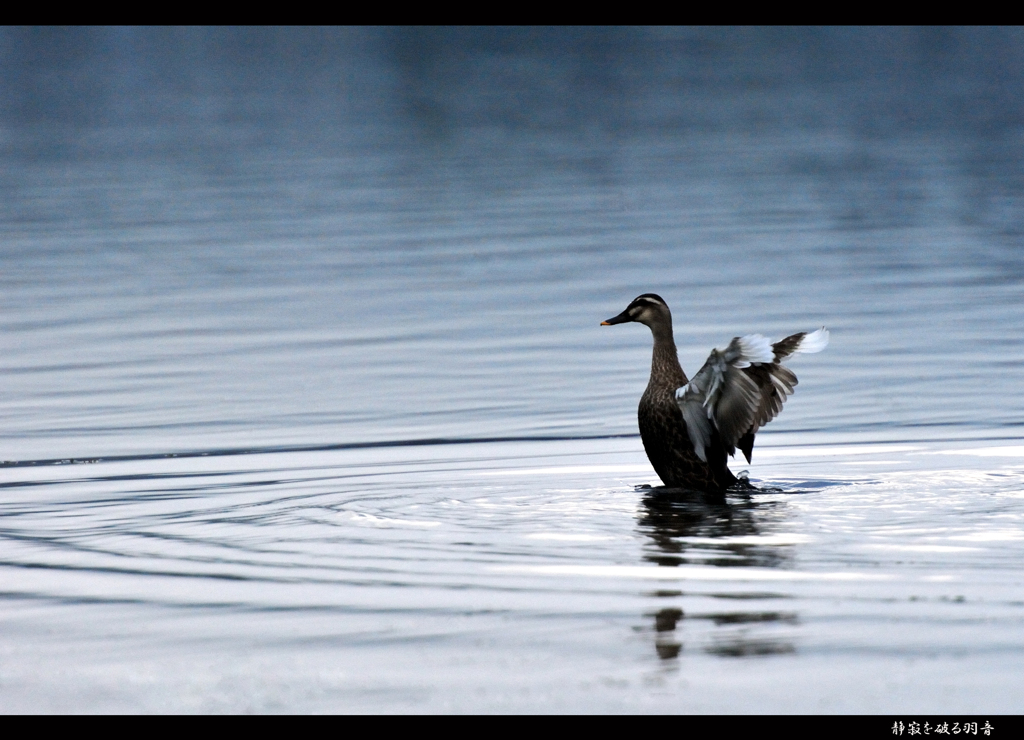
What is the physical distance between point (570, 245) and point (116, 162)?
15.8 metres

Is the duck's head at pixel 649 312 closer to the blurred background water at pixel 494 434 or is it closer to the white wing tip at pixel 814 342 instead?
the blurred background water at pixel 494 434

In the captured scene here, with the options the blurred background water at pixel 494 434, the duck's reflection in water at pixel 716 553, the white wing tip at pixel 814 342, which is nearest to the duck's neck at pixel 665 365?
the blurred background water at pixel 494 434

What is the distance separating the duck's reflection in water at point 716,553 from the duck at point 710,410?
0.23 m

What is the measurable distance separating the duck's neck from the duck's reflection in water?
0.73 metres

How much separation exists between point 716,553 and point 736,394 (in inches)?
81.6

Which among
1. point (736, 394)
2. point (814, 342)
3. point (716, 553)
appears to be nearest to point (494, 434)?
point (736, 394)

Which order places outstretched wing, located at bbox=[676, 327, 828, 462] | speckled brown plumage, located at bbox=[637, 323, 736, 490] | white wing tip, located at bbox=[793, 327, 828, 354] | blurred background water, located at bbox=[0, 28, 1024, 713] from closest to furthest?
blurred background water, located at bbox=[0, 28, 1024, 713]
white wing tip, located at bbox=[793, 327, 828, 354]
outstretched wing, located at bbox=[676, 327, 828, 462]
speckled brown plumage, located at bbox=[637, 323, 736, 490]

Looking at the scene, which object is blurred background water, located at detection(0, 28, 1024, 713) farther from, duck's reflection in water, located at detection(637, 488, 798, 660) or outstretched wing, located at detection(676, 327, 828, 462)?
outstretched wing, located at detection(676, 327, 828, 462)

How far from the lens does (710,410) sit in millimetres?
10500

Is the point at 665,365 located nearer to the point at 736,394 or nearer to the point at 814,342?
the point at 736,394

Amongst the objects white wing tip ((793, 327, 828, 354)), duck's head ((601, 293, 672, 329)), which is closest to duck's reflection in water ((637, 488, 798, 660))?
white wing tip ((793, 327, 828, 354))

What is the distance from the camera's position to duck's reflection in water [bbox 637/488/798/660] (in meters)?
6.73
